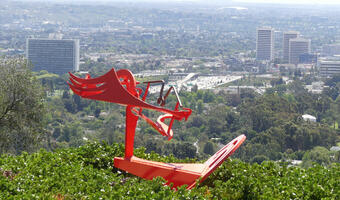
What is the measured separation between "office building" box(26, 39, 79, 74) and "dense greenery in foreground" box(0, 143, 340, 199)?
9290 centimetres

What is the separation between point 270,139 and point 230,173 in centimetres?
2993

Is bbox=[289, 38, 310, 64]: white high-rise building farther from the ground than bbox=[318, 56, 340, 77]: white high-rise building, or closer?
farther from the ground

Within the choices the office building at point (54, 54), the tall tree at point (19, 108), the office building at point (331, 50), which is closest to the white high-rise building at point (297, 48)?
the office building at point (331, 50)

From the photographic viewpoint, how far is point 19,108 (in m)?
13.9

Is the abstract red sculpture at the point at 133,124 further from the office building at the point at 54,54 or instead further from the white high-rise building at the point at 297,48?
the white high-rise building at the point at 297,48

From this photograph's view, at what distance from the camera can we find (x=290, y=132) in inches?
1566

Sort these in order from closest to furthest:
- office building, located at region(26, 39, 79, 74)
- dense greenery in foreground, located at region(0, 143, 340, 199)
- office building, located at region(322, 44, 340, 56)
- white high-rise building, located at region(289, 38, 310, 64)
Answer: dense greenery in foreground, located at region(0, 143, 340, 199), office building, located at region(26, 39, 79, 74), white high-rise building, located at region(289, 38, 310, 64), office building, located at region(322, 44, 340, 56)

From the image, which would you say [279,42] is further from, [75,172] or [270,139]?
[75,172]

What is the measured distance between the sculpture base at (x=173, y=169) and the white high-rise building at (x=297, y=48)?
113 metres

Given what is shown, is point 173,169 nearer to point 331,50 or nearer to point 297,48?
point 297,48

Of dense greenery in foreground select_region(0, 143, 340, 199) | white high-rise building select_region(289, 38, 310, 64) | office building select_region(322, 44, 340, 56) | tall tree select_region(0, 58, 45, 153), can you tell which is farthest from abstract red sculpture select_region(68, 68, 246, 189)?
office building select_region(322, 44, 340, 56)

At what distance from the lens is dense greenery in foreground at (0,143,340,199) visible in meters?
7.61

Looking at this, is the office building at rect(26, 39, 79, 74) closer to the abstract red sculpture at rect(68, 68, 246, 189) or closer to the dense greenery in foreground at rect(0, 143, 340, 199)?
the abstract red sculpture at rect(68, 68, 246, 189)

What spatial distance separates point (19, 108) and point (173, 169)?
594 cm
